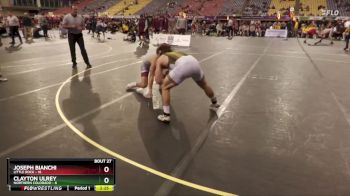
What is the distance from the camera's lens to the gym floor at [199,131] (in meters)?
3.39

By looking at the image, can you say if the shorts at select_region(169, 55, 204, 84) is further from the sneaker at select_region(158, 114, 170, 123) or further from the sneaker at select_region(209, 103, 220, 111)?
the sneaker at select_region(209, 103, 220, 111)

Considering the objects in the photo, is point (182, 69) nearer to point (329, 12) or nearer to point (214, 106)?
point (214, 106)

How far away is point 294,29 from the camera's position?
90.9 feet

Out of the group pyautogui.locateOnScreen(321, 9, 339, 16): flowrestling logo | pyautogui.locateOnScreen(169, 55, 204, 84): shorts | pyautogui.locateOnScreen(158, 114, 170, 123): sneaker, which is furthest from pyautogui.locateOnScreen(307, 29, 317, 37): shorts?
pyautogui.locateOnScreen(158, 114, 170, 123): sneaker

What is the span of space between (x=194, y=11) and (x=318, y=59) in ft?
88.5

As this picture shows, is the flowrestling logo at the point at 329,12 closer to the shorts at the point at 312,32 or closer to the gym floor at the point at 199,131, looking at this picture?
the shorts at the point at 312,32

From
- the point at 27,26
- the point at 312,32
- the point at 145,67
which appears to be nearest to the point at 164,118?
the point at 145,67

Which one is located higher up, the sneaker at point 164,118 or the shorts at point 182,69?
the shorts at point 182,69

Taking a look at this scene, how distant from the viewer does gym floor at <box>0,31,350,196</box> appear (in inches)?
133

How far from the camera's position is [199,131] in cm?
476

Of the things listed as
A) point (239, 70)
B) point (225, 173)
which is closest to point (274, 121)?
point (225, 173)
